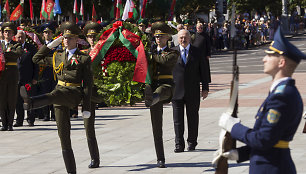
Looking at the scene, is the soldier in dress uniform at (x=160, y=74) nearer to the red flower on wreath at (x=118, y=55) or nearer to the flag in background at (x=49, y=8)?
the red flower on wreath at (x=118, y=55)

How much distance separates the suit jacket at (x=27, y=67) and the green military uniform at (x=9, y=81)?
15.2 inches

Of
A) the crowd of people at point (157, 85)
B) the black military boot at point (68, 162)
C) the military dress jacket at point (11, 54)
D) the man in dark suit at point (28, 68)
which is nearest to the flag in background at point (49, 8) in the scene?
the crowd of people at point (157, 85)

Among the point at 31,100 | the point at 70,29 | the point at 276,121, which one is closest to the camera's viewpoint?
the point at 276,121

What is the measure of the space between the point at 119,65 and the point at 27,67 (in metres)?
6.27

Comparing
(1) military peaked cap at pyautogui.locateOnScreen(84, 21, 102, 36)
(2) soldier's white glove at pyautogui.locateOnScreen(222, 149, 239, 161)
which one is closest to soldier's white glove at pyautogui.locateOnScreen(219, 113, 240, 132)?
(2) soldier's white glove at pyautogui.locateOnScreen(222, 149, 239, 161)

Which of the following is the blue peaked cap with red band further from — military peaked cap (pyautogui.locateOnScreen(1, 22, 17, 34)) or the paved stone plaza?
military peaked cap (pyautogui.locateOnScreen(1, 22, 17, 34))

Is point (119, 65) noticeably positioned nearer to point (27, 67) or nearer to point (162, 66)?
point (162, 66)

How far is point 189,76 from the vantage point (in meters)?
12.4

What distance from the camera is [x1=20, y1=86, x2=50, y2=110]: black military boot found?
882 centimetres

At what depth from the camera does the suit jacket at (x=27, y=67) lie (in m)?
16.0

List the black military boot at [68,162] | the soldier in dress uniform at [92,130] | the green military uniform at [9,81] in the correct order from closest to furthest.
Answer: the black military boot at [68,162], the soldier in dress uniform at [92,130], the green military uniform at [9,81]

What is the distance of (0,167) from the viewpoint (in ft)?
35.6

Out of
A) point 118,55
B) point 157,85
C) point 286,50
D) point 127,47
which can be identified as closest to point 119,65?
point 118,55

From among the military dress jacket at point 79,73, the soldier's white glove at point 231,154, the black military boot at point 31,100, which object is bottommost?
the black military boot at point 31,100
